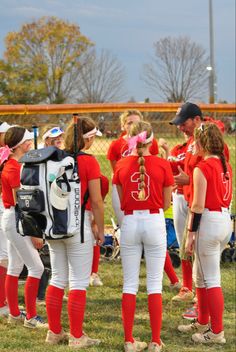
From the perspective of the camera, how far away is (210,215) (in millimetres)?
4855

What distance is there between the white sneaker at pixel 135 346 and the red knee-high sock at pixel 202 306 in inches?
25.7

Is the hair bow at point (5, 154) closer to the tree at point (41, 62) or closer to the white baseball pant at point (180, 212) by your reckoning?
the white baseball pant at point (180, 212)

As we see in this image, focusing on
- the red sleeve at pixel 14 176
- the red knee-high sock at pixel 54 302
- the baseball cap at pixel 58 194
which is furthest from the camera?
the red sleeve at pixel 14 176

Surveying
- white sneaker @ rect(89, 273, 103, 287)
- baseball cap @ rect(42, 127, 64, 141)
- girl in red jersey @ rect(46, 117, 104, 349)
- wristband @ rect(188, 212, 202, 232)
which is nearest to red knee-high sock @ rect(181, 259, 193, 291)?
white sneaker @ rect(89, 273, 103, 287)

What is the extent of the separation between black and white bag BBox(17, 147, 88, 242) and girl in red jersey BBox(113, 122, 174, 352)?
1.26 ft

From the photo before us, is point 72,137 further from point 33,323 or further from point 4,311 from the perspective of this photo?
point 4,311

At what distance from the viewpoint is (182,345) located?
16.5ft

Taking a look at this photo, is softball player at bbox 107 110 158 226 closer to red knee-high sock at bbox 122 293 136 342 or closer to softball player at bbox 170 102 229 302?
softball player at bbox 170 102 229 302

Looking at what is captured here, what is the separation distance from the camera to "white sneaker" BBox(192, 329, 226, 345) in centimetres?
504

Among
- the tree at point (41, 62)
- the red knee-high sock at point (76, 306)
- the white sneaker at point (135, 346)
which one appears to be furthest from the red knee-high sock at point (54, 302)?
the tree at point (41, 62)

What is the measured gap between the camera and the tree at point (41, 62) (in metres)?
39.8

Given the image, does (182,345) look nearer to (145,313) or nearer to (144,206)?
(145,313)

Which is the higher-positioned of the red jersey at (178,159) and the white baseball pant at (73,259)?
the red jersey at (178,159)

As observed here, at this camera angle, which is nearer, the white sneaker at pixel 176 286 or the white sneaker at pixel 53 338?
the white sneaker at pixel 53 338
